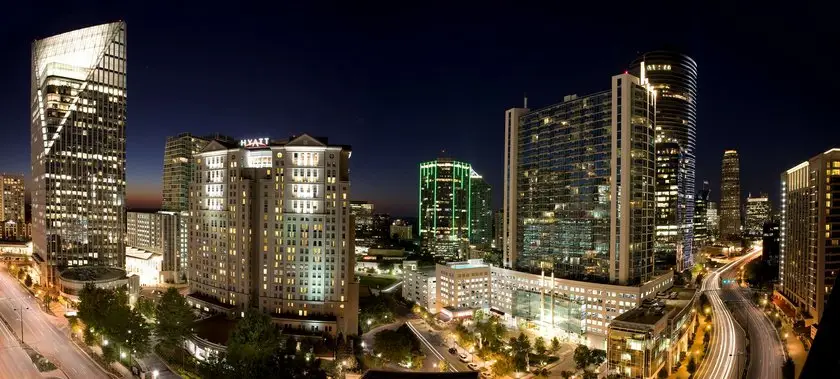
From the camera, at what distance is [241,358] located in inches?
1972

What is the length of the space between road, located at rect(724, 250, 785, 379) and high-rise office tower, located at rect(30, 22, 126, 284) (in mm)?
101814

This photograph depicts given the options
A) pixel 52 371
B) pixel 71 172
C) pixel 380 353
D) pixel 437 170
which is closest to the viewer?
pixel 52 371

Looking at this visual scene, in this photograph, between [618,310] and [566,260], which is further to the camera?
[566,260]

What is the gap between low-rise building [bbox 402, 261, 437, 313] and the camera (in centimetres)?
9262

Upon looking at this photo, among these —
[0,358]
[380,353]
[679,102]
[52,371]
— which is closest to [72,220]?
→ [0,358]

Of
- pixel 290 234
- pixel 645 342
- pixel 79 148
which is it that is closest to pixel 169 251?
pixel 79 148

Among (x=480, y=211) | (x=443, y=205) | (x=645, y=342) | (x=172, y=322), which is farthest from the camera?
(x=480, y=211)

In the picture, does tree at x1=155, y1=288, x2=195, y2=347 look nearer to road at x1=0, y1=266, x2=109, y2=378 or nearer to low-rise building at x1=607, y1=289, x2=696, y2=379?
road at x1=0, y1=266, x2=109, y2=378

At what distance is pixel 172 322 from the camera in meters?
58.3

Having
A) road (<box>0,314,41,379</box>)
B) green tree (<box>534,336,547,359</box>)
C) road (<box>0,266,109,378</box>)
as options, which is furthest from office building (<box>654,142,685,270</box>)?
road (<box>0,314,41,379</box>)

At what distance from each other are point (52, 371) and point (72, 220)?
54236mm

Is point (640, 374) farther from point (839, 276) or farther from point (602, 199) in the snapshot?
point (839, 276)

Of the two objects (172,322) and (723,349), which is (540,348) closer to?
(723,349)

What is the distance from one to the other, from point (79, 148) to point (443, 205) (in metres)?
99.1
